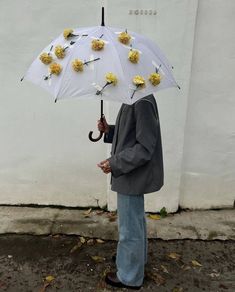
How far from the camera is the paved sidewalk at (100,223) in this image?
4.11 metres

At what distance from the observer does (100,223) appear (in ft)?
14.0

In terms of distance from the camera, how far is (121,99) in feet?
7.64

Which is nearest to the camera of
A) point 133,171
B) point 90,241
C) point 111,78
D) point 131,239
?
point 111,78

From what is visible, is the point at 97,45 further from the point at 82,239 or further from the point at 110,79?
the point at 82,239

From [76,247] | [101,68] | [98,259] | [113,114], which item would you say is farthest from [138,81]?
[76,247]

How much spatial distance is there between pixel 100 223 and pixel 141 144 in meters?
1.82

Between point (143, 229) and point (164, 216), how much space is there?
133 cm

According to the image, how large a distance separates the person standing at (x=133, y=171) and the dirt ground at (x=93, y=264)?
0.94 feet

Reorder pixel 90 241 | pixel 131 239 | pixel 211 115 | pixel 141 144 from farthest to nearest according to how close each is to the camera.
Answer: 1. pixel 211 115
2. pixel 90 241
3. pixel 131 239
4. pixel 141 144

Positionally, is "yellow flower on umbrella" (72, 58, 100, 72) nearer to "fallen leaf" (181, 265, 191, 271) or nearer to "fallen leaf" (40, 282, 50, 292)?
"fallen leaf" (40, 282, 50, 292)

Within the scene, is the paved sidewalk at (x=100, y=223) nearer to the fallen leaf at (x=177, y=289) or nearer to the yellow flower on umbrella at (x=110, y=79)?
the fallen leaf at (x=177, y=289)

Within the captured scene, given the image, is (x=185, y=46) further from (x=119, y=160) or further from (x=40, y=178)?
(x=40, y=178)

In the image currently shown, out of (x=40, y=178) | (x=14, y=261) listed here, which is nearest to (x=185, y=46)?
(x=40, y=178)

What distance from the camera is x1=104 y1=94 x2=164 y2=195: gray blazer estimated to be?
8.82ft
